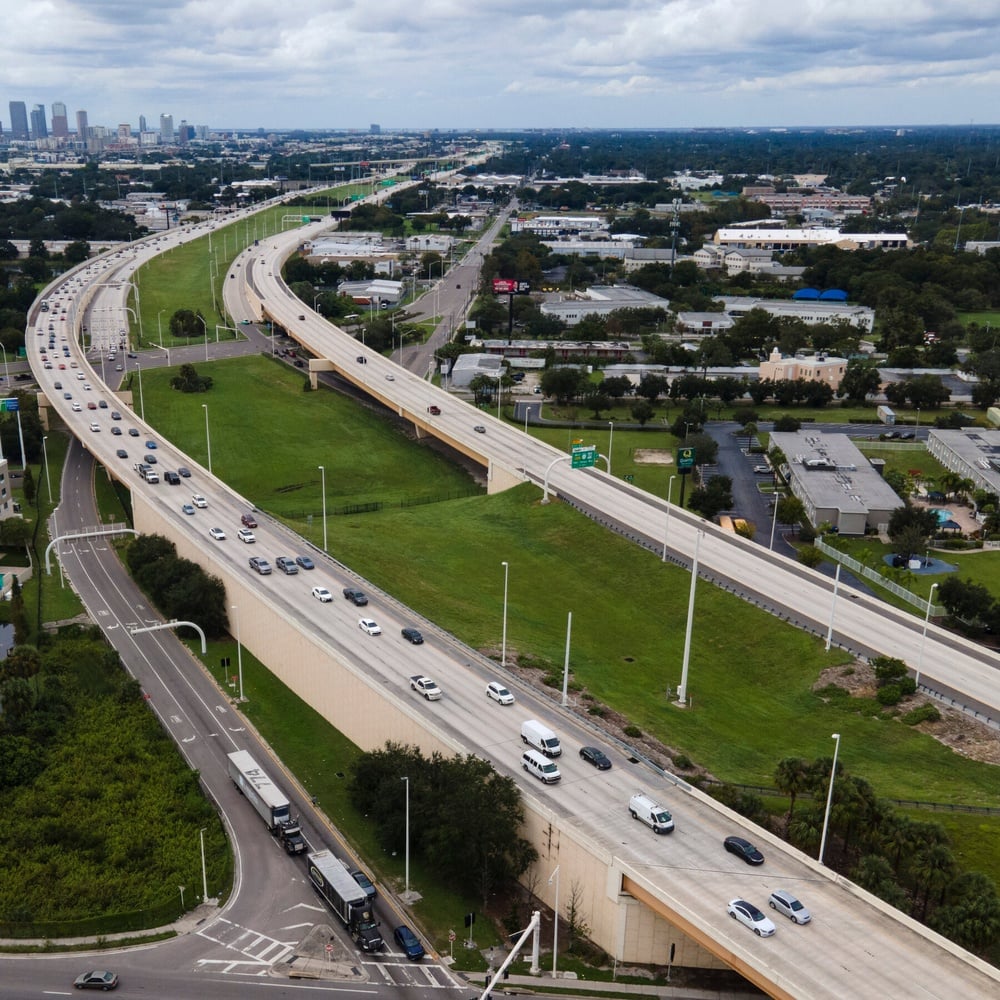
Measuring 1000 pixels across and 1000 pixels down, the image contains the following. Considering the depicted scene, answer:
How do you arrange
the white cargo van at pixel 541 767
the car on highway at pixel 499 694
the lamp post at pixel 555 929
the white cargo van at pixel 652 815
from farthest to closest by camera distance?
1. the car on highway at pixel 499 694
2. the white cargo van at pixel 541 767
3. the white cargo van at pixel 652 815
4. the lamp post at pixel 555 929

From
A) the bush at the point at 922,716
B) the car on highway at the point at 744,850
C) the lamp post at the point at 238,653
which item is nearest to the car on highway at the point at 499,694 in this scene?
the car on highway at the point at 744,850

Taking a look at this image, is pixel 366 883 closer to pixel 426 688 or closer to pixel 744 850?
pixel 426 688

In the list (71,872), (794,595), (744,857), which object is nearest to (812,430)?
(794,595)

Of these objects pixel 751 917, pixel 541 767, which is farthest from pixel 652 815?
pixel 751 917

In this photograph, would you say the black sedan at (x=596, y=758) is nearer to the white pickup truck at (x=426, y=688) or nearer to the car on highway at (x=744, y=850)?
the car on highway at (x=744, y=850)

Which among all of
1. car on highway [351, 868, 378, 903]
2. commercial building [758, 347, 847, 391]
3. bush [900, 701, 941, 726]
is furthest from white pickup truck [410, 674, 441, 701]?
commercial building [758, 347, 847, 391]

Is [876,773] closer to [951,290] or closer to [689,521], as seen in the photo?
[689,521]
